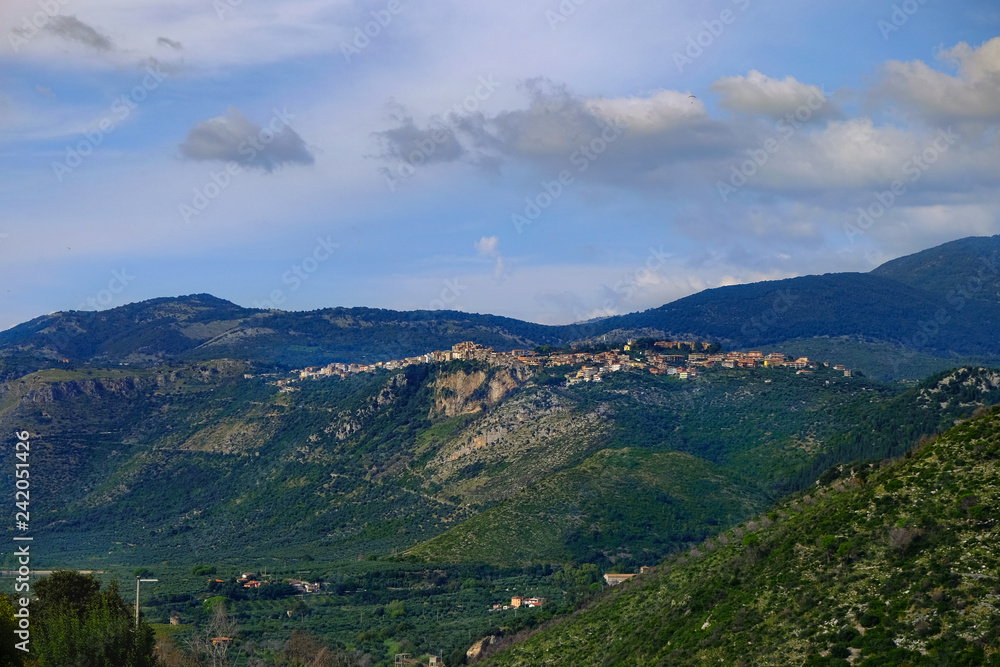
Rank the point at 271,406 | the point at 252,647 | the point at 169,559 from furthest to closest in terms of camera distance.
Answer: the point at 271,406
the point at 169,559
the point at 252,647

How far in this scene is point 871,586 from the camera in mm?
29844

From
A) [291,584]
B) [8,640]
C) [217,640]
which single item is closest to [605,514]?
[291,584]

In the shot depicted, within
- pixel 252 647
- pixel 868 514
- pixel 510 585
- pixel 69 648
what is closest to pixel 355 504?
pixel 510 585

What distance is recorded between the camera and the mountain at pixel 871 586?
26641 millimetres

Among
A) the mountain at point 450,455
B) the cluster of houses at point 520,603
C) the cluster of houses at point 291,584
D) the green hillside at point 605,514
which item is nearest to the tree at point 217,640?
the cluster of houses at point 291,584

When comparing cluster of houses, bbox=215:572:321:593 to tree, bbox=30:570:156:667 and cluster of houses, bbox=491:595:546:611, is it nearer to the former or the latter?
cluster of houses, bbox=491:595:546:611

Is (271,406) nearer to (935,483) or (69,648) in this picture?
(69,648)

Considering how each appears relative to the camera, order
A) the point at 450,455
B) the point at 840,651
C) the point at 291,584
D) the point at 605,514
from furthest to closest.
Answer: the point at 450,455, the point at 605,514, the point at 291,584, the point at 840,651

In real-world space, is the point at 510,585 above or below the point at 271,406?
below

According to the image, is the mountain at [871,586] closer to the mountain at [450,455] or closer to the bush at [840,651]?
the bush at [840,651]

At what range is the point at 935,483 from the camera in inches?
1288

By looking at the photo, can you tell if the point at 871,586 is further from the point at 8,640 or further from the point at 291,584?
the point at 291,584

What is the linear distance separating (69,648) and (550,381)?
4571 inches

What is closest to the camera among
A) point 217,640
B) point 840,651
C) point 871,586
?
point 840,651
